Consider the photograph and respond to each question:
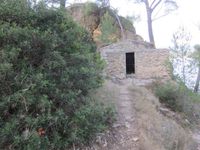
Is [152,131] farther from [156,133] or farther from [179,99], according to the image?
[179,99]

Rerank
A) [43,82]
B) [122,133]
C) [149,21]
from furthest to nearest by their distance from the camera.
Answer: [149,21] → [122,133] → [43,82]

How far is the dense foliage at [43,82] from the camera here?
19.0 feet

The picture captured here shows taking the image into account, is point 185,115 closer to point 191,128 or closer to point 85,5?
point 191,128

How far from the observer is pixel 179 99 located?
43.6 feet

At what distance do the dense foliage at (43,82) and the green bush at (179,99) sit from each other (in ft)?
19.9

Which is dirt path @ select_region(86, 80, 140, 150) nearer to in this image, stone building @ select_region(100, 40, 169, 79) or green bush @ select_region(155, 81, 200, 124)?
green bush @ select_region(155, 81, 200, 124)

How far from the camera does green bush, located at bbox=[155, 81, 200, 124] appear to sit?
42.9 ft

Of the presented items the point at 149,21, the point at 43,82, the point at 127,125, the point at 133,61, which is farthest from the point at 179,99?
the point at 149,21

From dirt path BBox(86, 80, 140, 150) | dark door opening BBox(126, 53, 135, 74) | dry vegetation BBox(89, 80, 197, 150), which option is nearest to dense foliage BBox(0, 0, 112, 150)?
dirt path BBox(86, 80, 140, 150)

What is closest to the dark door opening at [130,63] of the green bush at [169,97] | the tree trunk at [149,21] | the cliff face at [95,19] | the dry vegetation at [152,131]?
the cliff face at [95,19]

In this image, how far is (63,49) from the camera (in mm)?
7137

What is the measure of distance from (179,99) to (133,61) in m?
6.67

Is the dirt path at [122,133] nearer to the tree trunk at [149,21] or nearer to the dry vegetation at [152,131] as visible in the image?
the dry vegetation at [152,131]

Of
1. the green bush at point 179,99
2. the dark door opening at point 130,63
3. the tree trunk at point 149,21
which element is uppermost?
the tree trunk at point 149,21
